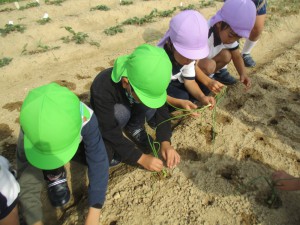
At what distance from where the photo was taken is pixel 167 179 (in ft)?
6.75

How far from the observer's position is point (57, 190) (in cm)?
193

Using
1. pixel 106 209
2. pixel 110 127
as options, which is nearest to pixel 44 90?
pixel 110 127

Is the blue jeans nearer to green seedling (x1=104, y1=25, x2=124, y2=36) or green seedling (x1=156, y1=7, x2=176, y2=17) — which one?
green seedling (x1=104, y1=25, x2=124, y2=36)

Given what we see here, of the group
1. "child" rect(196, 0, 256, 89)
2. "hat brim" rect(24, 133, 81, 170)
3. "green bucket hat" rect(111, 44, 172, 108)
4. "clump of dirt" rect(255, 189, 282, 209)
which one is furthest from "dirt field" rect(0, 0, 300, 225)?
"green bucket hat" rect(111, 44, 172, 108)

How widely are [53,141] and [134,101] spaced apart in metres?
0.75

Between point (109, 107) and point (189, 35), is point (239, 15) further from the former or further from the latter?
point (109, 107)

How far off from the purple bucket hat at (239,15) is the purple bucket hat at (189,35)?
0.44m

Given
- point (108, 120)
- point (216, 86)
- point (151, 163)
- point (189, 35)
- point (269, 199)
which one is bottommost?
point (269, 199)

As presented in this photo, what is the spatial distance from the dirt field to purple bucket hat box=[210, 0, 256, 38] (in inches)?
30.8

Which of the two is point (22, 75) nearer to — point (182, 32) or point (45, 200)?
point (45, 200)

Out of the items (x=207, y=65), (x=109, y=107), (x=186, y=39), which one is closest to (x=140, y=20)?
(x=207, y=65)

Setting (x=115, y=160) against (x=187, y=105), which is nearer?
(x=115, y=160)

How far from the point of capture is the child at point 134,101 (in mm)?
1563

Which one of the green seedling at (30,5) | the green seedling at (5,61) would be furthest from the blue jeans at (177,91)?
the green seedling at (30,5)
